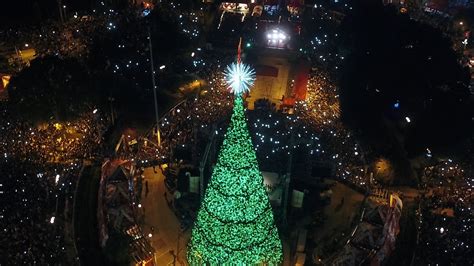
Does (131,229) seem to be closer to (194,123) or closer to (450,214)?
(194,123)

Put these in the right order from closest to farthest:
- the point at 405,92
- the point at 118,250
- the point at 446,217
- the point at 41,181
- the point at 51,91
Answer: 1. the point at 118,250
2. the point at 446,217
3. the point at 41,181
4. the point at 51,91
5. the point at 405,92

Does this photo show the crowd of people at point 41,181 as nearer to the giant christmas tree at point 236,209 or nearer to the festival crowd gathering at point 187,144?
the festival crowd gathering at point 187,144

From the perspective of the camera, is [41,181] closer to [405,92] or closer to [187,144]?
[187,144]

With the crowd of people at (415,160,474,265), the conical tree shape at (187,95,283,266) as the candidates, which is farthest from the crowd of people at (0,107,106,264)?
the crowd of people at (415,160,474,265)

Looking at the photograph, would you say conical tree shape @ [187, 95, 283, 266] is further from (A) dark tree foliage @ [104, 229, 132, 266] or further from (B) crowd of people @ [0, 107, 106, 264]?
(B) crowd of people @ [0, 107, 106, 264]

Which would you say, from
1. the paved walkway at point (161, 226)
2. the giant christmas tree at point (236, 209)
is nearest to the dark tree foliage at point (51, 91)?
the paved walkway at point (161, 226)

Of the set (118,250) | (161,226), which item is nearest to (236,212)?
(118,250)

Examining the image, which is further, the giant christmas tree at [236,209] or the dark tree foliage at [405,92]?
the dark tree foliage at [405,92]
